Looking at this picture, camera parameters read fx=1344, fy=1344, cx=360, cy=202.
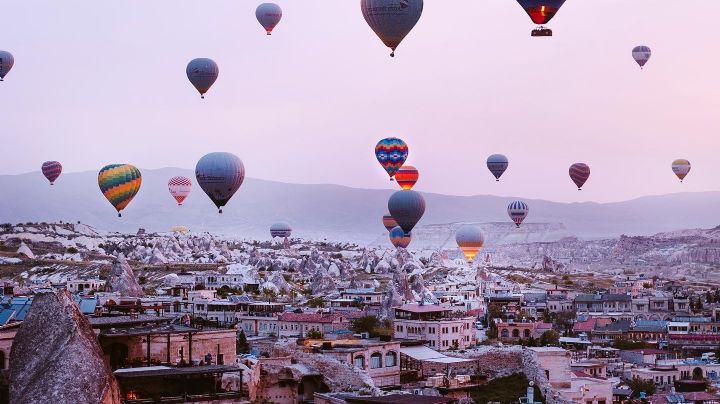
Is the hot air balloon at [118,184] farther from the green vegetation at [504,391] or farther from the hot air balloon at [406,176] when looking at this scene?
the green vegetation at [504,391]

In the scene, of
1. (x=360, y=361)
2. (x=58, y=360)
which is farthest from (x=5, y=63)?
(x=58, y=360)

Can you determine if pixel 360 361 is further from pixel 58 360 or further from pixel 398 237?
pixel 398 237

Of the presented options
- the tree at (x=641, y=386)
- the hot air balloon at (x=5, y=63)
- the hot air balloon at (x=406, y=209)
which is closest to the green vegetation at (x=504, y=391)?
the tree at (x=641, y=386)

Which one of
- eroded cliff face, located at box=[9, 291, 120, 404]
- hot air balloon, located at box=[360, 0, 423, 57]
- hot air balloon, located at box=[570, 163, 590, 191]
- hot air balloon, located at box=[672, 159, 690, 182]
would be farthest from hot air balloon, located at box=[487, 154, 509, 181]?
eroded cliff face, located at box=[9, 291, 120, 404]

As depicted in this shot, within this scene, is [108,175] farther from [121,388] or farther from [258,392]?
[121,388]

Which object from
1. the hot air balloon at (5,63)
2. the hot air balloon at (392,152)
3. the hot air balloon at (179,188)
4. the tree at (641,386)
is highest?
the hot air balloon at (5,63)

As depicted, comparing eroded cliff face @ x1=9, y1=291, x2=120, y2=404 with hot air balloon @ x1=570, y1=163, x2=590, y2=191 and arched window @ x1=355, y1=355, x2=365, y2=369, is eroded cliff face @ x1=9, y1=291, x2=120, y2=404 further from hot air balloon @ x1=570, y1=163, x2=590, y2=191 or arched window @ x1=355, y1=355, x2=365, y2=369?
hot air balloon @ x1=570, y1=163, x2=590, y2=191
